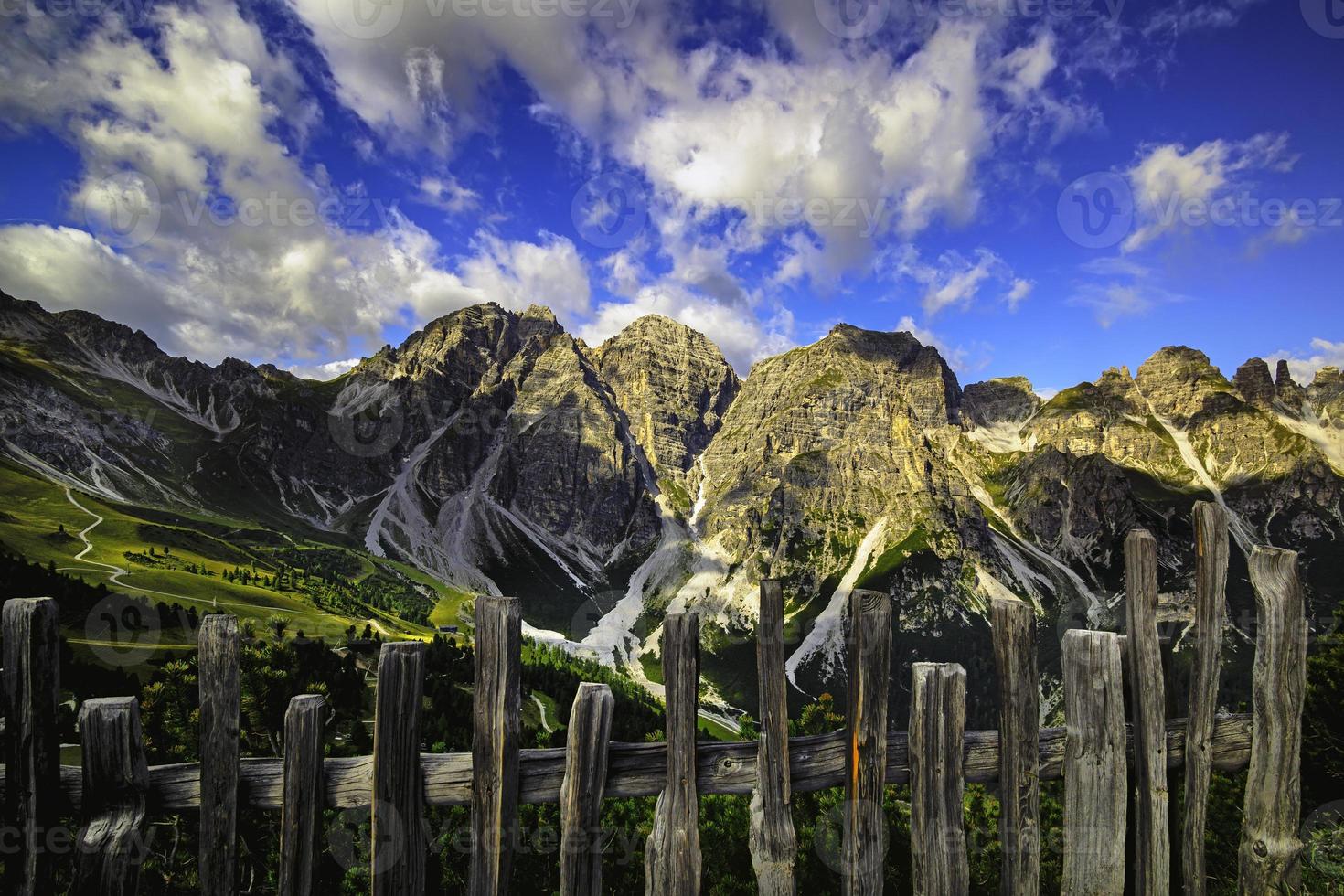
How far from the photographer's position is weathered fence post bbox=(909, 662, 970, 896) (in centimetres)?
479

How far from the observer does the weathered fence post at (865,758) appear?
4742 millimetres

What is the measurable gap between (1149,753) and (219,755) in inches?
273

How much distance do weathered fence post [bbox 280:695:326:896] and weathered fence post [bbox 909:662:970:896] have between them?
4.23 m

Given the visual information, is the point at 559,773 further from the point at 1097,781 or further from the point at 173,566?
the point at 173,566

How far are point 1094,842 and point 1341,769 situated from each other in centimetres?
1890

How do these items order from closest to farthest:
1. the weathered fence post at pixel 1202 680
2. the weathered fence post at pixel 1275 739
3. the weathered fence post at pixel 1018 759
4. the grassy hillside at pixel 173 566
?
the weathered fence post at pixel 1018 759 → the weathered fence post at pixel 1202 680 → the weathered fence post at pixel 1275 739 → the grassy hillside at pixel 173 566

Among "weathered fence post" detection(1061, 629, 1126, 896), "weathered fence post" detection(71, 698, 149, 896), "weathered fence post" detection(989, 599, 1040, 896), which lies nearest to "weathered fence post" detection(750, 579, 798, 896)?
"weathered fence post" detection(989, 599, 1040, 896)

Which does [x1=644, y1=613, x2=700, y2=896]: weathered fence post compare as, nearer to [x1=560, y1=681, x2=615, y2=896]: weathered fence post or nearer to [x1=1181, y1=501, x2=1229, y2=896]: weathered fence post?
[x1=560, y1=681, x2=615, y2=896]: weathered fence post

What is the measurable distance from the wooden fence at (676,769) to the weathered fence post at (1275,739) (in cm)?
9

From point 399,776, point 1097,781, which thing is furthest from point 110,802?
point 1097,781

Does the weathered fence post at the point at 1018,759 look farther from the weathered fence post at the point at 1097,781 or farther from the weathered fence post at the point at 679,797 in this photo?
the weathered fence post at the point at 679,797

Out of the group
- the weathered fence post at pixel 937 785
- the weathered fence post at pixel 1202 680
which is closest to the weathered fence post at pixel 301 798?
the weathered fence post at pixel 937 785

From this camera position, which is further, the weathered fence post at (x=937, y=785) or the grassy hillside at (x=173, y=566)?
the grassy hillside at (x=173, y=566)

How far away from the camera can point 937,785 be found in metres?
4.80
